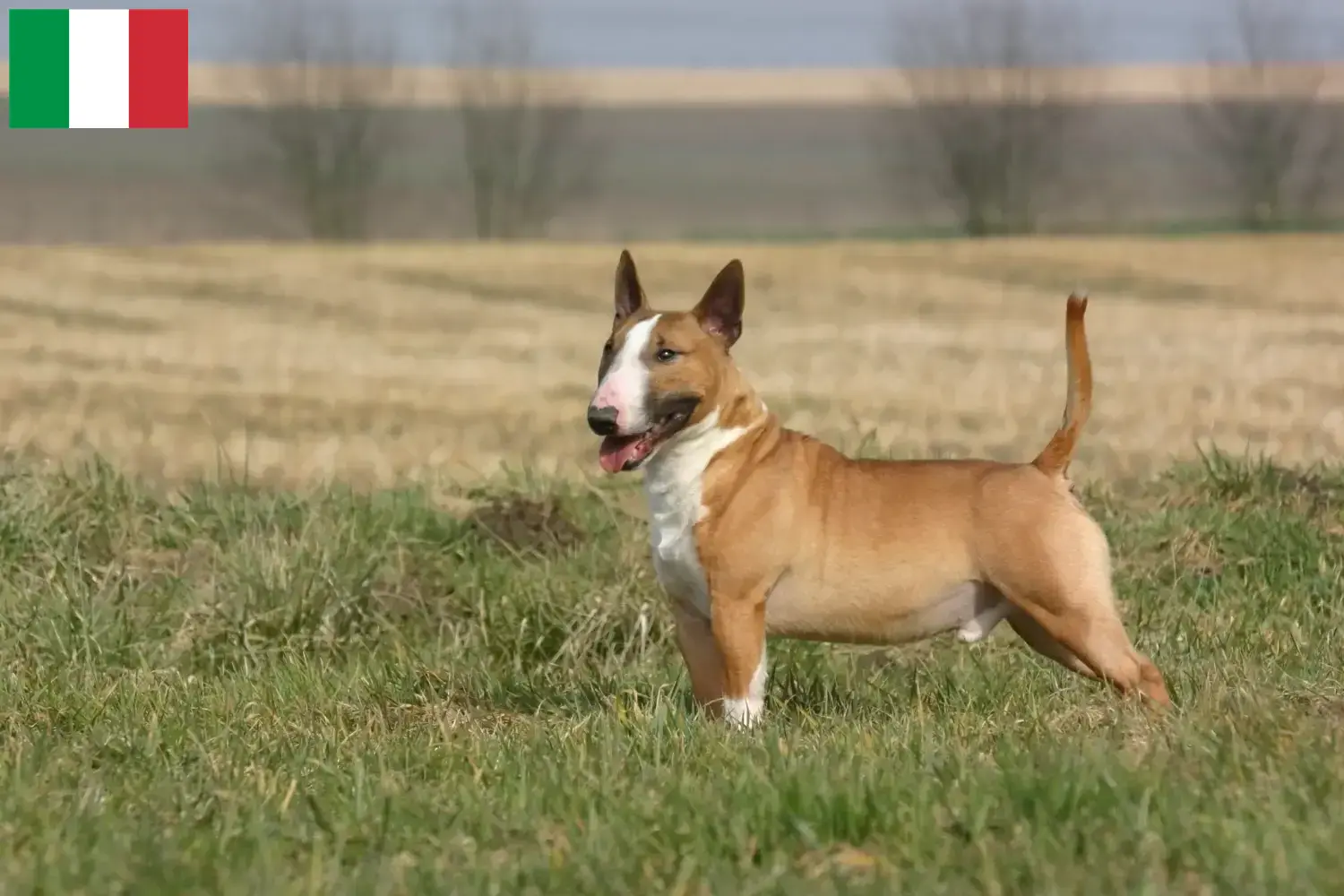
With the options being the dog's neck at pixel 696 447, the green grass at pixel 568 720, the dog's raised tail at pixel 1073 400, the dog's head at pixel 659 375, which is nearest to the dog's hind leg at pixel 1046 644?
the green grass at pixel 568 720

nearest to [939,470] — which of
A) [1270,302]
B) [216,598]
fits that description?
[216,598]

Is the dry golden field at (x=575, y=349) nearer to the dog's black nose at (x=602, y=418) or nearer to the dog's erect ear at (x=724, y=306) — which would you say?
the dog's erect ear at (x=724, y=306)

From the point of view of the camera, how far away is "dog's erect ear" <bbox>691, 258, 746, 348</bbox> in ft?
21.6

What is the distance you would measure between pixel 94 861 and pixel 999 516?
326 cm

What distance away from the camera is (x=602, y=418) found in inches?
241

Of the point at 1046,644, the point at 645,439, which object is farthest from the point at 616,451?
the point at 1046,644

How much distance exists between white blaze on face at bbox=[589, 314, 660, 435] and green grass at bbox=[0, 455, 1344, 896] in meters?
0.99

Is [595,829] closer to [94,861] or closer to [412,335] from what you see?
[94,861]

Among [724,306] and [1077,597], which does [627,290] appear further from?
[1077,597]

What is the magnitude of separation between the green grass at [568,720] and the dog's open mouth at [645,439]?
0.85 meters

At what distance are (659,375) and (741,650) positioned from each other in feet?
3.22

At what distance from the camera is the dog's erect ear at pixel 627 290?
6.79m

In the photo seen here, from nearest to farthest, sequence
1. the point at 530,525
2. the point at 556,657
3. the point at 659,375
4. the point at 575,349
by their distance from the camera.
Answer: the point at 659,375, the point at 556,657, the point at 530,525, the point at 575,349

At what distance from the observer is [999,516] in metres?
6.44
